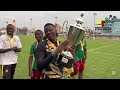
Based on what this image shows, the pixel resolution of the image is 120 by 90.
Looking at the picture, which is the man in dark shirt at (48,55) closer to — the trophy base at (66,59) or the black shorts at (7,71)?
the trophy base at (66,59)

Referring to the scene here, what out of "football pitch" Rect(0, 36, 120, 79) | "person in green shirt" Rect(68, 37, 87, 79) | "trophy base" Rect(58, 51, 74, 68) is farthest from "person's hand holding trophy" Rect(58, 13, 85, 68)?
"person in green shirt" Rect(68, 37, 87, 79)

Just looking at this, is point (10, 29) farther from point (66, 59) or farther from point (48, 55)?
point (66, 59)

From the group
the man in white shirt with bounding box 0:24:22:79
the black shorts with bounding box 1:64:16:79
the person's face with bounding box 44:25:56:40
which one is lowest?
the black shorts with bounding box 1:64:16:79

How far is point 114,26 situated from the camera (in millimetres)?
54594

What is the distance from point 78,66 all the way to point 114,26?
4870 centimetres

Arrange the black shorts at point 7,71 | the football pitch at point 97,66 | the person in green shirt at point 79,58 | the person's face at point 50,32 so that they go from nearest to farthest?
the person's face at point 50,32, the black shorts at point 7,71, the person in green shirt at point 79,58, the football pitch at point 97,66

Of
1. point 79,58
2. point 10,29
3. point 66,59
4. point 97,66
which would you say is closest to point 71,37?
point 66,59

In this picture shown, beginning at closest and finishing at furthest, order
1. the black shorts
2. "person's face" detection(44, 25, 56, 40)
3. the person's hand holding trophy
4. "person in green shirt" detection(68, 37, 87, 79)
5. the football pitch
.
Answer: the person's hand holding trophy
"person's face" detection(44, 25, 56, 40)
the black shorts
"person in green shirt" detection(68, 37, 87, 79)
the football pitch

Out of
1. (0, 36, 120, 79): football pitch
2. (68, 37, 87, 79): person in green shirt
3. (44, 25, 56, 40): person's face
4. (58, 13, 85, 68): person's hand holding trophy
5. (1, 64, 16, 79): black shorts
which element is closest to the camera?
(58, 13, 85, 68): person's hand holding trophy

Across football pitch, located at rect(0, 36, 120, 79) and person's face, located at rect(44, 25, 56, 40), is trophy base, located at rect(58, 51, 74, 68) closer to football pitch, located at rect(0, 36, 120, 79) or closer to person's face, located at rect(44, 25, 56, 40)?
person's face, located at rect(44, 25, 56, 40)

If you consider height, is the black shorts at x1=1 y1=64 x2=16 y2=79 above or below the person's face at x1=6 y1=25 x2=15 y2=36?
below

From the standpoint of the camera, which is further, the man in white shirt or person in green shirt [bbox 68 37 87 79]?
person in green shirt [bbox 68 37 87 79]

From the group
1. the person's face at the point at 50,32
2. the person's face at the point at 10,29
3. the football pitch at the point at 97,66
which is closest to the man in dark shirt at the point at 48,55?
the person's face at the point at 50,32
